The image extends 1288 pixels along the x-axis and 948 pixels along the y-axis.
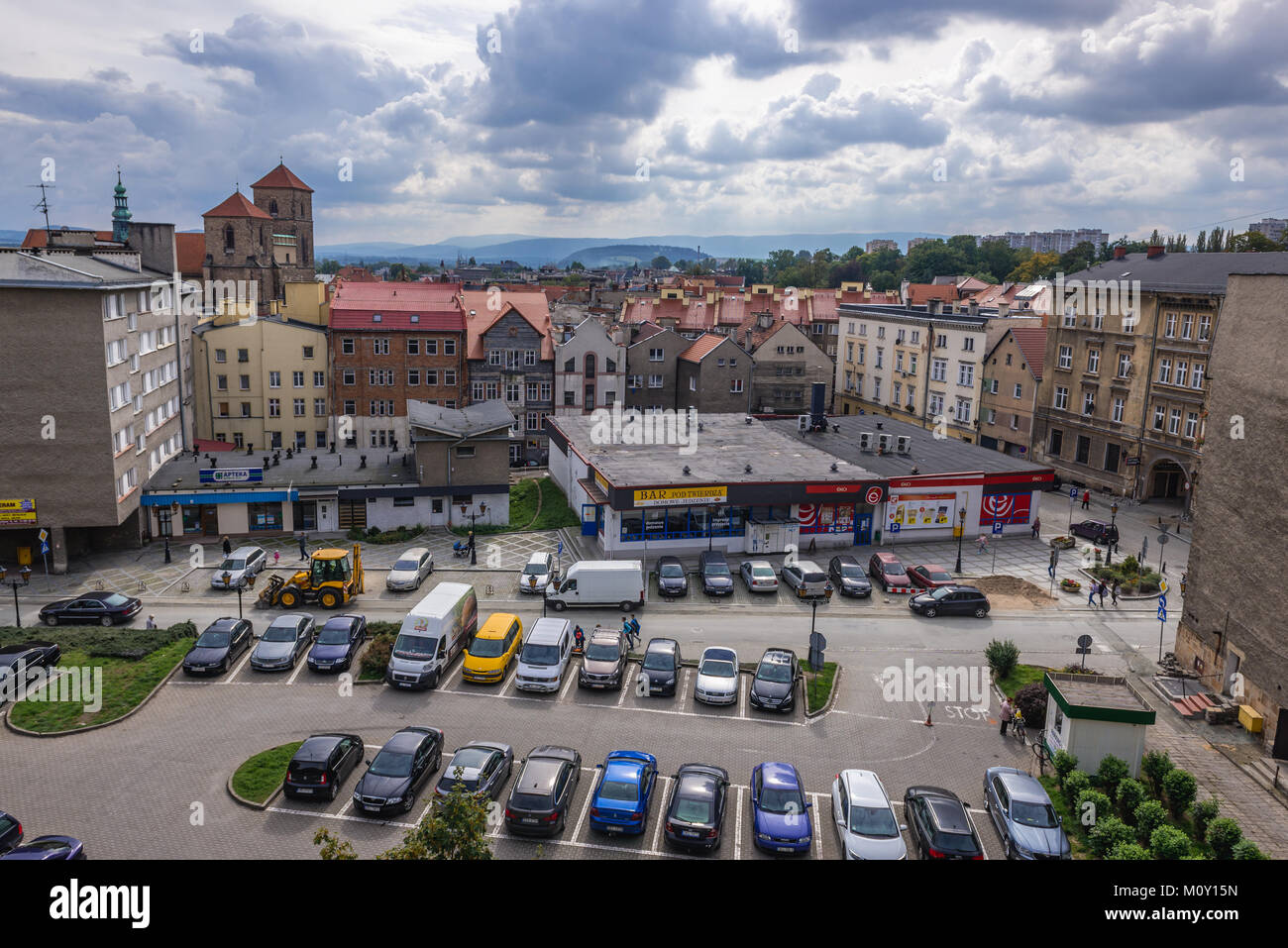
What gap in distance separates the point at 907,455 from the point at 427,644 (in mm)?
32800

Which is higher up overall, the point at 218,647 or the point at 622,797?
the point at 622,797

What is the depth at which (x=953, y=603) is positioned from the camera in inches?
1506

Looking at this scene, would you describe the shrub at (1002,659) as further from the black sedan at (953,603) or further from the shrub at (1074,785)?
the shrub at (1074,785)

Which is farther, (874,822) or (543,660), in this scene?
(543,660)

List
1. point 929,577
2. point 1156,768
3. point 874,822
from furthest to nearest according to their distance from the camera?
point 929,577
point 1156,768
point 874,822

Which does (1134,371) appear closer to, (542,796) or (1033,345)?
(1033,345)

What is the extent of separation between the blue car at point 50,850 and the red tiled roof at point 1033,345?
6207 cm

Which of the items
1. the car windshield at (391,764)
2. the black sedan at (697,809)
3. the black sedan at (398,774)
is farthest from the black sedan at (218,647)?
the black sedan at (697,809)

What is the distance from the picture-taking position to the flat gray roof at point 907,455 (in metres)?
49.7

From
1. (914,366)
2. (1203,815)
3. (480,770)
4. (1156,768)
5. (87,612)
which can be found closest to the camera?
(1203,815)

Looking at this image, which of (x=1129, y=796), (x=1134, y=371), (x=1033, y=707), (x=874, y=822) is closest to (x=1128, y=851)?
(x=1129, y=796)
